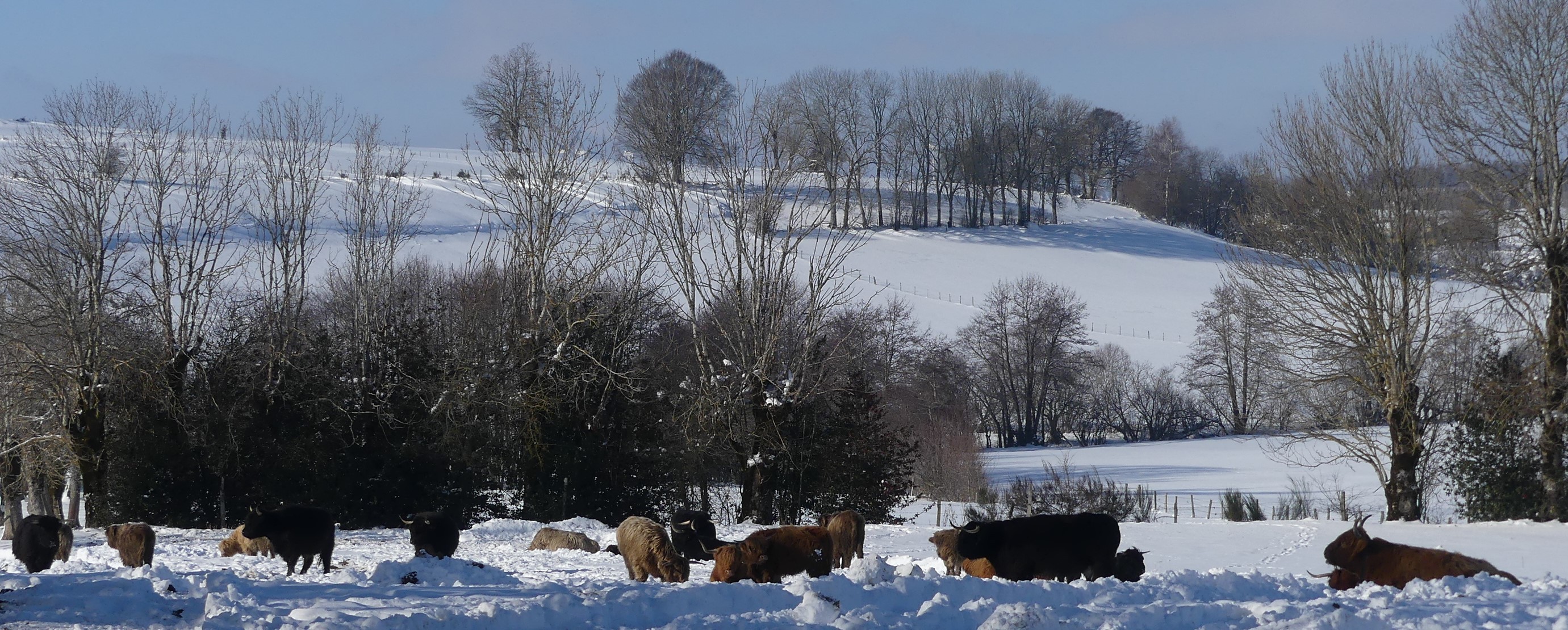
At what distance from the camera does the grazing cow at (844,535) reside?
12.6 meters

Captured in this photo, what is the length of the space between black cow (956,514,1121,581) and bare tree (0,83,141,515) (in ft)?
58.8

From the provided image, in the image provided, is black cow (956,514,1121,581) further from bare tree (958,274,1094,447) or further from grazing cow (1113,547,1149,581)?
bare tree (958,274,1094,447)

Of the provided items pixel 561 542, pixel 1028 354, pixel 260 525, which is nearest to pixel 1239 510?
pixel 561 542

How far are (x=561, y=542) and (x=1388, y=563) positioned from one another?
10812mm

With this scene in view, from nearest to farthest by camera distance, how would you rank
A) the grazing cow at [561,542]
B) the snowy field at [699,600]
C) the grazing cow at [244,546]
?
the snowy field at [699,600]
the grazing cow at [244,546]
the grazing cow at [561,542]

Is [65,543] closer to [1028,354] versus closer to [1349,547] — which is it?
[1349,547]

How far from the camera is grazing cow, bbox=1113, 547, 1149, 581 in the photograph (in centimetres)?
1123

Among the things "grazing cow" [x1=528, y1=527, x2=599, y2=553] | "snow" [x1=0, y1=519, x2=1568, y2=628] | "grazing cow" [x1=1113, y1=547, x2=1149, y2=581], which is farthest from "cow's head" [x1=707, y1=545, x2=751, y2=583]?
"grazing cow" [x1=528, y1=527, x2=599, y2=553]

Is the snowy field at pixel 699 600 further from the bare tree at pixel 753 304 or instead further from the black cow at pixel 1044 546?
the bare tree at pixel 753 304

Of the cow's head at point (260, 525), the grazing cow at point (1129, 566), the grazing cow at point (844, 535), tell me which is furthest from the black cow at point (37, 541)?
the grazing cow at point (1129, 566)

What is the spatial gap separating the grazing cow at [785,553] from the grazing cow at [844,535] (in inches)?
42.1

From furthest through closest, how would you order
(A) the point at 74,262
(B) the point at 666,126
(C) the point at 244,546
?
(B) the point at 666,126, (A) the point at 74,262, (C) the point at 244,546

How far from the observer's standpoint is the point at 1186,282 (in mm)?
66438

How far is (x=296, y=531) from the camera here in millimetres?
11336
